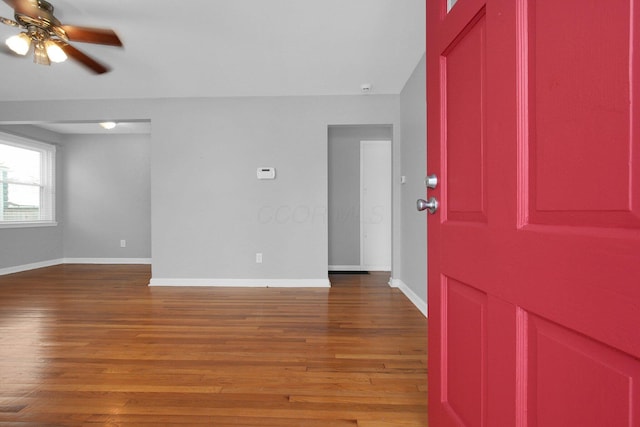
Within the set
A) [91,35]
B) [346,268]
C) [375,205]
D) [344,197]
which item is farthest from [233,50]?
[346,268]

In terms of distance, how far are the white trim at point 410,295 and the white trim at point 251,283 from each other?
825 mm

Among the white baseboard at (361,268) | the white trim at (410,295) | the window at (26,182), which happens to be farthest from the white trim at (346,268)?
the window at (26,182)

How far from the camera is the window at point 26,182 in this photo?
4.80 meters

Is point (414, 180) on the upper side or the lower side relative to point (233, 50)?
lower

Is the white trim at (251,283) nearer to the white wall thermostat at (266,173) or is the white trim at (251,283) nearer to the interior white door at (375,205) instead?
the white wall thermostat at (266,173)

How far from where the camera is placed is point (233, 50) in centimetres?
281

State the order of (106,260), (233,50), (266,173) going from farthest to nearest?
1. (106,260)
2. (266,173)
3. (233,50)

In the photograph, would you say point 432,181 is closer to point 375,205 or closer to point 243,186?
point 243,186

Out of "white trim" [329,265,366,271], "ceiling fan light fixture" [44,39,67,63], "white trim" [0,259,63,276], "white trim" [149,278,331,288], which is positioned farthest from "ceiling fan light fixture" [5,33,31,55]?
"white trim" [329,265,366,271]

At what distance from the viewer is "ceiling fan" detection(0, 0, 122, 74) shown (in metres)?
2.13

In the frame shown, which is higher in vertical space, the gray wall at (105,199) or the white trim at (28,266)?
the gray wall at (105,199)

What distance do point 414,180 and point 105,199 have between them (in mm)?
5599

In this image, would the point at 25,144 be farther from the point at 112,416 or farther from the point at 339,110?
the point at 112,416

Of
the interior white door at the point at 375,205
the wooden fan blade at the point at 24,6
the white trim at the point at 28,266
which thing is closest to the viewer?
the wooden fan blade at the point at 24,6
